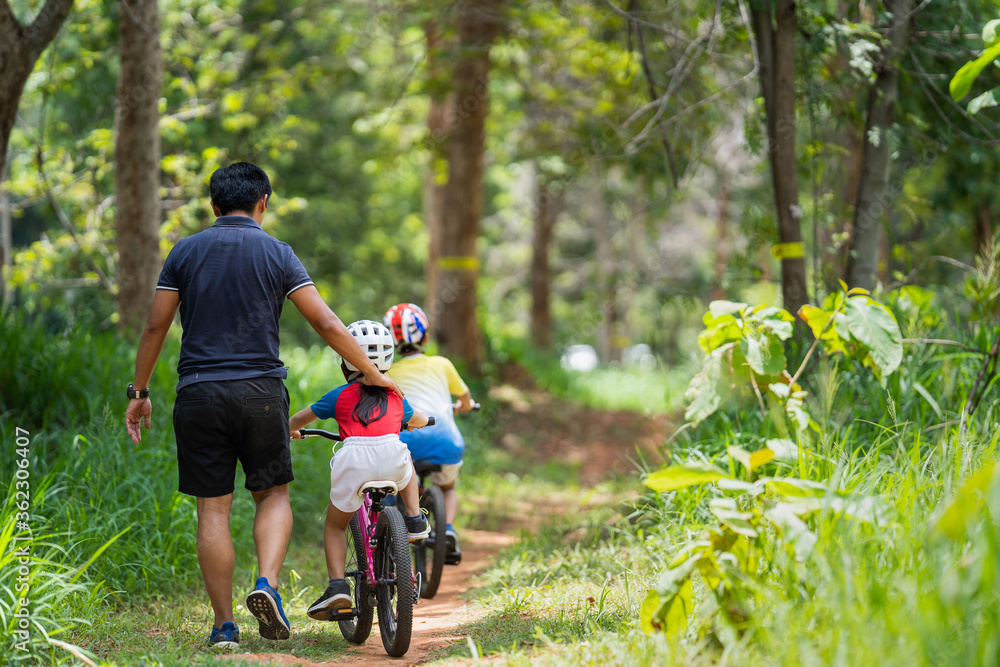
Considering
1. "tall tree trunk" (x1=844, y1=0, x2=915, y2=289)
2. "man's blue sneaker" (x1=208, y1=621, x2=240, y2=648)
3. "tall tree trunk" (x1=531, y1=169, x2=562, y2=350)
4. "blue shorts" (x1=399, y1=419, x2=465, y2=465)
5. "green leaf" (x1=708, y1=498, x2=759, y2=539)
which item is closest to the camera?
"green leaf" (x1=708, y1=498, x2=759, y2=539)

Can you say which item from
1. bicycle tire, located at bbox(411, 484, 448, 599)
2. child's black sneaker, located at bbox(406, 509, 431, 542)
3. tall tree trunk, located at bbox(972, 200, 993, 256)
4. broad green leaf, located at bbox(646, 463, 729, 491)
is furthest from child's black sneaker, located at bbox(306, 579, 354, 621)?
tall tree trunk, located at bbox(972, 200, 993, 256)

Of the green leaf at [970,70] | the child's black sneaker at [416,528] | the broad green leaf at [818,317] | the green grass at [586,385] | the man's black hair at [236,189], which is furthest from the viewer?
the green grass at [586,385]

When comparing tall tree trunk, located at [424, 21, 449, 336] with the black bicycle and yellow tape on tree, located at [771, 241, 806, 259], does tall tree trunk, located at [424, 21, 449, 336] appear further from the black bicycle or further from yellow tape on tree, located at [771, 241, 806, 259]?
the black bicycle

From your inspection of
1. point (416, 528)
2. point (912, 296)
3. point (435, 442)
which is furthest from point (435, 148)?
point (416, 528)

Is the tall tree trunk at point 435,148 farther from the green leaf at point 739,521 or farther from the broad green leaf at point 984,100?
the green leaf at point 739,521

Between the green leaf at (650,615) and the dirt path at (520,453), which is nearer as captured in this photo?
the green leaf at (650,615)

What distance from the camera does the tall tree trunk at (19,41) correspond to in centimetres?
498

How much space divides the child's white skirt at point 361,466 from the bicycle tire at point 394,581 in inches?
6.7

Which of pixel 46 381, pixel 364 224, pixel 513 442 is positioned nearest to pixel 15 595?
pixel 46 381

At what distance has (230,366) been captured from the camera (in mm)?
3545

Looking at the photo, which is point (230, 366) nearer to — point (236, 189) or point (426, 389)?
point (236, 189)

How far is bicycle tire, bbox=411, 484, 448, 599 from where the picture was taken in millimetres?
4774

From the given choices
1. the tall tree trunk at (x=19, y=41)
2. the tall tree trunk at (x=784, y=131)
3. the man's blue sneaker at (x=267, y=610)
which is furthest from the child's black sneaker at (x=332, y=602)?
the tall tree trunk at (x=784, y=131)

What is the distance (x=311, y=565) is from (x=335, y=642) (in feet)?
4.87
